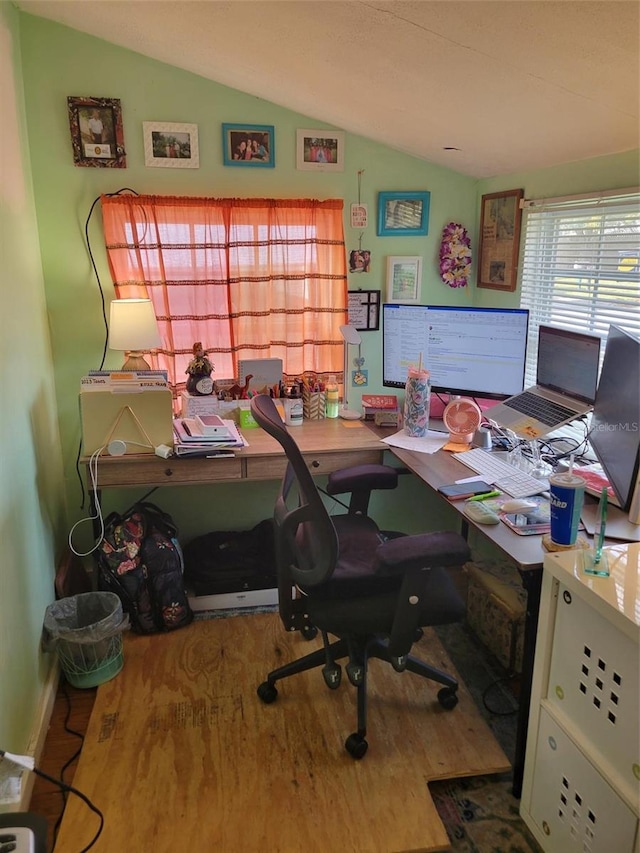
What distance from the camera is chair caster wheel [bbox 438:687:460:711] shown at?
6.84ft

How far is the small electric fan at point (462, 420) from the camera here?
2434mm

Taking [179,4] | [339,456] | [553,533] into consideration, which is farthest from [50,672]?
[179,4]

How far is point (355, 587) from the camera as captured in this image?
6.03ft

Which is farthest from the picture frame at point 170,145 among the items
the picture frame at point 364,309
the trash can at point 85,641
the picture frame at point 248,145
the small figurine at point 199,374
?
the trash can at point 85,641

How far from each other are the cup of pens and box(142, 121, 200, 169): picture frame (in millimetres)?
1278

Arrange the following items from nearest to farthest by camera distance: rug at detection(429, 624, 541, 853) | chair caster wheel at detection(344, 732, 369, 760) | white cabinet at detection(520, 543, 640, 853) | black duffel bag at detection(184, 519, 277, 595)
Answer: white cabinet at detection(520, 543, 640, 853) < rug at detection(429, 624, 541, 853) < chair caster wheel at detection(344, 732, 369, 760) < black duffel bag at detection(184, 519, 277, 595)

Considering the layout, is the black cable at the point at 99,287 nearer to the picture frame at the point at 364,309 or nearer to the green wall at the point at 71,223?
the green wall at the point at 71,223

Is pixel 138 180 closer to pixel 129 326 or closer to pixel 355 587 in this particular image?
pixel 129 326

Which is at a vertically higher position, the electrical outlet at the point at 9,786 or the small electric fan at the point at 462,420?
the small electric fan at the point at 462,420

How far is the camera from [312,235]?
2.74 metres

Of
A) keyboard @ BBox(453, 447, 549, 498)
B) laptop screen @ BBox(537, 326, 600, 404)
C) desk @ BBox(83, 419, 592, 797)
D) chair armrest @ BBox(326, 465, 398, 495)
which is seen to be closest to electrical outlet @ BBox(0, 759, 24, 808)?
desk @ BBox(83, 419, 592, 797)

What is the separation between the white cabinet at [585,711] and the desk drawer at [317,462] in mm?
1066

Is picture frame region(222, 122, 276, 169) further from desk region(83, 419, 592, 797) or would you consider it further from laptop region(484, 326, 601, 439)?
laptop region(484, 326, 601, 439)

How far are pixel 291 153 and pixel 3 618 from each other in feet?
6.92
